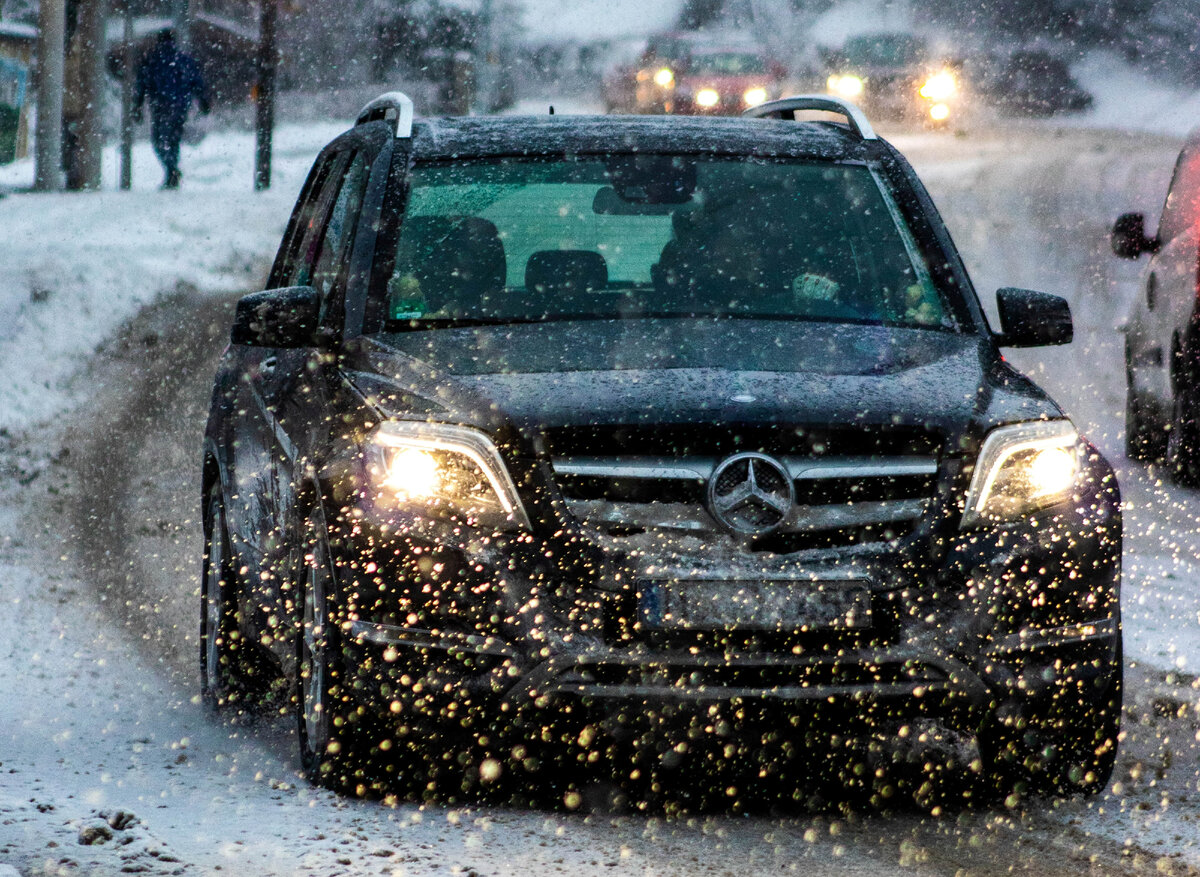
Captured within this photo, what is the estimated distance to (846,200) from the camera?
20.2ft

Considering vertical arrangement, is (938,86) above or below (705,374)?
below

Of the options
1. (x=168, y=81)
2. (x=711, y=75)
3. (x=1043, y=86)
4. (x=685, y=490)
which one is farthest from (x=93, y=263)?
(x=1043, y=86)

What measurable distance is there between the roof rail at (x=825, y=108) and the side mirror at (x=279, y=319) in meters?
1.81

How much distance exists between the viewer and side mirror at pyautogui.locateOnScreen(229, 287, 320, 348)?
18.0 ft

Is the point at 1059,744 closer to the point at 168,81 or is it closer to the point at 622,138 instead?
the point at 622,138

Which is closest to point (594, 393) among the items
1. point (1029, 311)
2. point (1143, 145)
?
point (1029, 311)

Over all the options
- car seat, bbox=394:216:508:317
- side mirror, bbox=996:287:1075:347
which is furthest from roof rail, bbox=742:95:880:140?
car seat, bbox=394:216:508:317

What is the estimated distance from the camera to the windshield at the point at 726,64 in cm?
3478

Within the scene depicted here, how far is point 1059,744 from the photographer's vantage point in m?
4.84

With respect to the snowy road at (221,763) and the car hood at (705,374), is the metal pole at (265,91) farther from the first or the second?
the car hood at (705,374)

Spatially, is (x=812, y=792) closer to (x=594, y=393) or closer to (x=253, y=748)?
(x=594, y=393)

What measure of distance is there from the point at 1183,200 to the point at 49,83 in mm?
15218

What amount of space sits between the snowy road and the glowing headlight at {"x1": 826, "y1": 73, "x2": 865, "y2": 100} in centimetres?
2482

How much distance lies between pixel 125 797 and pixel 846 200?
277cm
